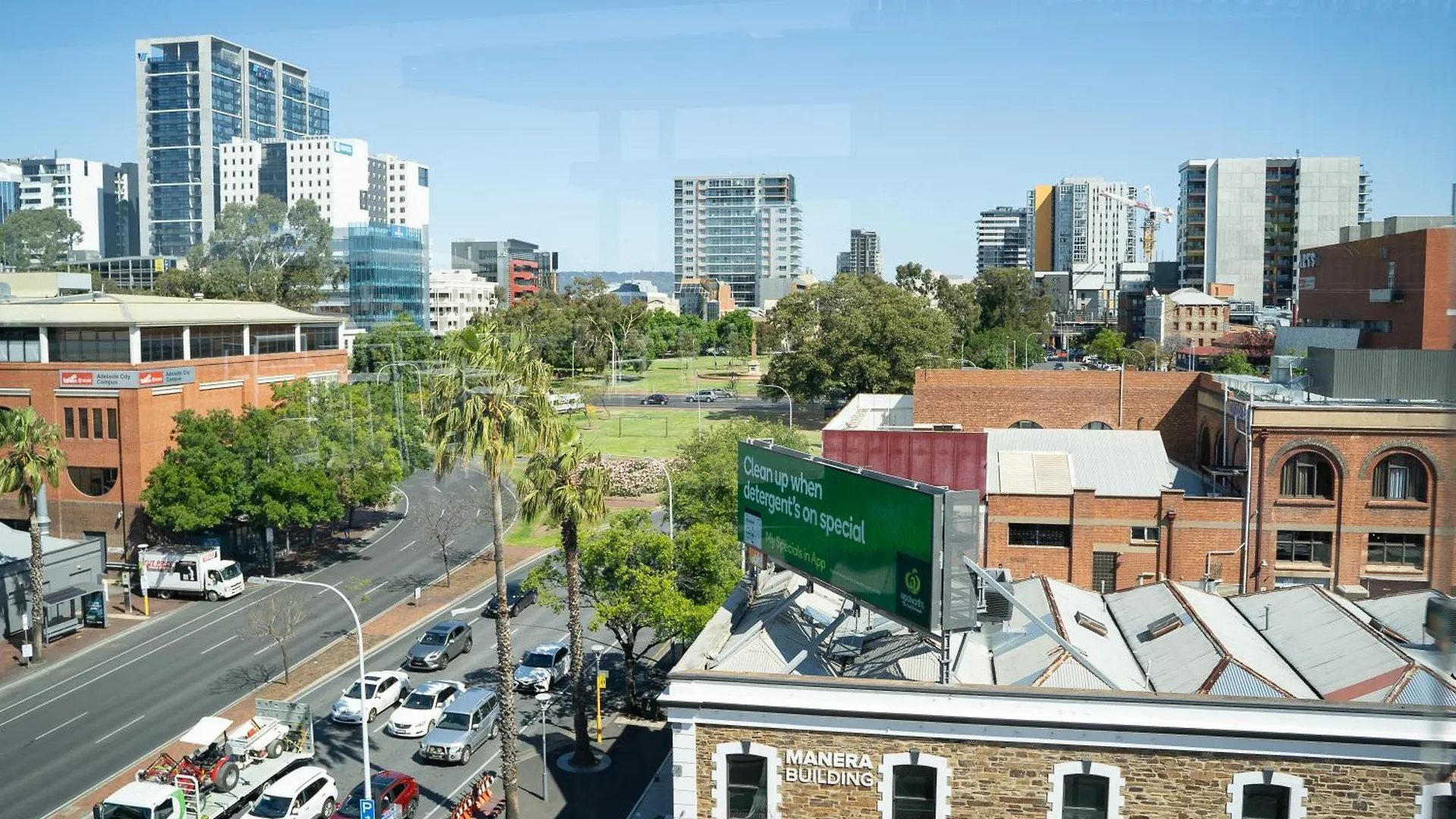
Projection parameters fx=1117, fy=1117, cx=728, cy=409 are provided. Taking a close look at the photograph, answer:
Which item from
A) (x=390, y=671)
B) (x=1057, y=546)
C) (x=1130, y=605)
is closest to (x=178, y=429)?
(x=390, y=671)

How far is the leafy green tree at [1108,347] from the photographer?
83.4m

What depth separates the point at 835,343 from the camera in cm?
6406

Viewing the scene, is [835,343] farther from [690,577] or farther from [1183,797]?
[1183,797]

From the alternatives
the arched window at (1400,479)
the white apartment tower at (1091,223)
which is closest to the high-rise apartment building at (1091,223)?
the white apartment tower at (1091,223)

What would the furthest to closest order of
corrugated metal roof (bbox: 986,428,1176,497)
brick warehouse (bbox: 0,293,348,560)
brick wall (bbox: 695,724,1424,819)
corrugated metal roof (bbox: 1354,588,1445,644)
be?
brick warehouse (bbox: 0,293,348,560), corrugated metal roof (bbox: 986,428,1176,497), corrugated metal roof (bbox: 1354,588,1445,644), brick wall (bbox: 695,724,1424,819)

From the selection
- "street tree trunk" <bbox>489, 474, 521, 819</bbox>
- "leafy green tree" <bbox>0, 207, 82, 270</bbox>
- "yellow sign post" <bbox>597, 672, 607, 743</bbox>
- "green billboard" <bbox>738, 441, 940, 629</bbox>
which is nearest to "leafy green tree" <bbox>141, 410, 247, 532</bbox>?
"yellow sign post" <bbox>597, 672, 607, 743</bbox>

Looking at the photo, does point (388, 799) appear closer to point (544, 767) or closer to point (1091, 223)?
point (544, 767)

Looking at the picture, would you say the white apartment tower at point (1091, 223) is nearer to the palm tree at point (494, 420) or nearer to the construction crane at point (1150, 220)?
the construction crane at point (1150, 220)

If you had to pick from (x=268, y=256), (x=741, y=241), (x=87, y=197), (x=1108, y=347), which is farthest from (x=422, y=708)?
(x=741, y=241)

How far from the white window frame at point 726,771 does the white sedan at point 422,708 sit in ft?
36.7

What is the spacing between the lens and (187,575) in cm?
3159

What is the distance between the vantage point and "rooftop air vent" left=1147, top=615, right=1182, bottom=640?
49.6ft

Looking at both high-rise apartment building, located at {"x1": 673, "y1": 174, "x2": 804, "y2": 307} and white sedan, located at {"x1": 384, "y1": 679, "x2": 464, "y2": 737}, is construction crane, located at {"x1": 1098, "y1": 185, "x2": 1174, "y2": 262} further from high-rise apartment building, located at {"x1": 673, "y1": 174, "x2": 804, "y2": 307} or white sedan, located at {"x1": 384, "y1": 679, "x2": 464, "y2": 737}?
white sedan, located at {"x1": 384, "y1": 679, "x2": 464, "y2": 737}

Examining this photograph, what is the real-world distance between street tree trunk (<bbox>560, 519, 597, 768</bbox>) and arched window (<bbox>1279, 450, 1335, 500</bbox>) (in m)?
15.7
